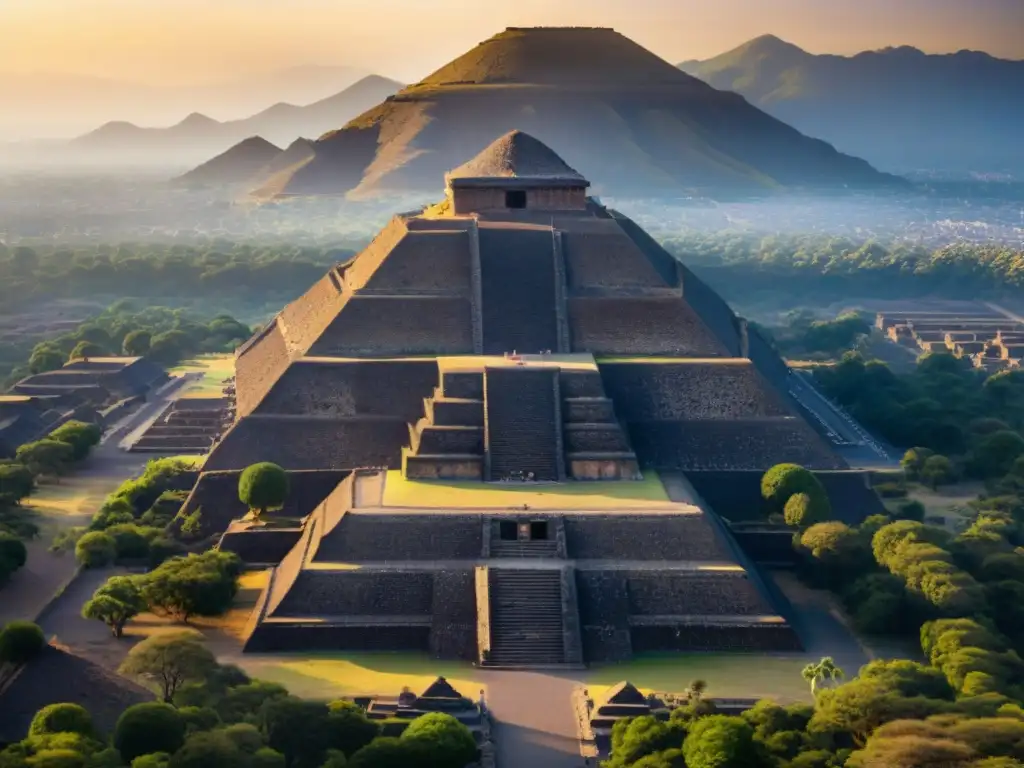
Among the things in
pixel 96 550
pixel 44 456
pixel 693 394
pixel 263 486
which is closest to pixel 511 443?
pixel 693 394

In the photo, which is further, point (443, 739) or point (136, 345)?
point (136, 345)

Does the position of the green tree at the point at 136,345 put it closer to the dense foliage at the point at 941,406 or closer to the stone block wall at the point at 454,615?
the dense foliage at the point at 941,406

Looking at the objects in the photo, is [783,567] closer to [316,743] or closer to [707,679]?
[707,679]

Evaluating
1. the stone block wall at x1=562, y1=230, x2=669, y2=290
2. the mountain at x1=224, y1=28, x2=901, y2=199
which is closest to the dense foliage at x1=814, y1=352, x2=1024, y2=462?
the stone block wall at x1=562, y1=230, x2=669, y2=290

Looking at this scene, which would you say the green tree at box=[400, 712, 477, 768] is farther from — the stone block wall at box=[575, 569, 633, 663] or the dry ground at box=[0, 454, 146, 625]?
the dry ground at box=[0, 454, 146, 625]

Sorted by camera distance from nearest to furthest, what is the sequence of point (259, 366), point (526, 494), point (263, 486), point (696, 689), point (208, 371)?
point (696, 689)
point (526, 494)
point (263, 486)
point (259, 366)
point (208, 371)

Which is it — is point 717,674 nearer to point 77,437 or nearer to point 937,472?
point 937,472

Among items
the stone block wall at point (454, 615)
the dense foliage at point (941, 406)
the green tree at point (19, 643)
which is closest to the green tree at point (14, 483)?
the green tree at point (19, 643)

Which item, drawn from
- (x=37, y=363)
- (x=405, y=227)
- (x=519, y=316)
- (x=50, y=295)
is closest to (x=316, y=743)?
(x=519, y=316)
